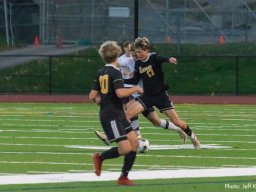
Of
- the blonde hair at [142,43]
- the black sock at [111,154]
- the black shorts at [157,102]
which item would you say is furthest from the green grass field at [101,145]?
the blonde hair at [142,43]

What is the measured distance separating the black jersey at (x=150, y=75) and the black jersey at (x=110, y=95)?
14.0 feet

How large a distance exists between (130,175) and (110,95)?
122 cm

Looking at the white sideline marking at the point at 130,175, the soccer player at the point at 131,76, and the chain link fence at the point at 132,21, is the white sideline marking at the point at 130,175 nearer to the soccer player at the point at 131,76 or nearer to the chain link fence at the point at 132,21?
the soccer player at the point at 131,76

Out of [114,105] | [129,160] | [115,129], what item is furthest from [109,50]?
[129,160]

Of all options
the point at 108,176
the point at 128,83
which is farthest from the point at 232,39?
the point at 108,176

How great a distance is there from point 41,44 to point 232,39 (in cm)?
946

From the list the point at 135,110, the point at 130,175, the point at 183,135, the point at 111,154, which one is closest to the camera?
the point at 111,154

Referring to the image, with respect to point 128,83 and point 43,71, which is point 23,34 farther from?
point 128,83

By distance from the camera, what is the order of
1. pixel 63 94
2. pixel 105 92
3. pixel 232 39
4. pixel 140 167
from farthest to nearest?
pixel 232 39 → pixel 63 94 → pixel 140 167 → pixel 105 92

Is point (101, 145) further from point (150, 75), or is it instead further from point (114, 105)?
point (114, 105)

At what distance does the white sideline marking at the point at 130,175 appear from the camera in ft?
40.8

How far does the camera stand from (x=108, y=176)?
12930 millimetres

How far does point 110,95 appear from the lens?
12352 mm

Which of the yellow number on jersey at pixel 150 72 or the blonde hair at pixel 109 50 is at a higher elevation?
the blonde hair at pixel 109 50
